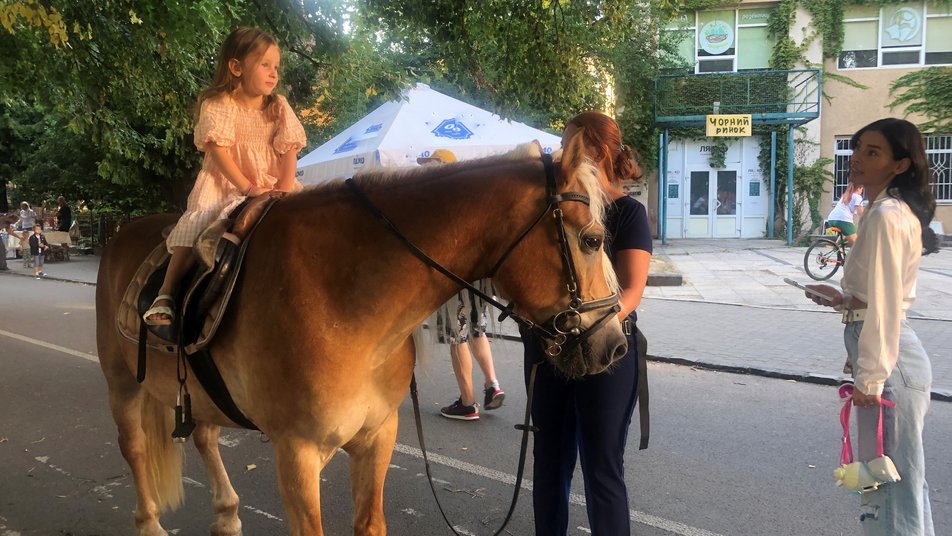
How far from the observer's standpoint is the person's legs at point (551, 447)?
270 cm

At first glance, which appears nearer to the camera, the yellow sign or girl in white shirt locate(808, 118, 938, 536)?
girl in white shirt locate(808, 118, 938, 536)

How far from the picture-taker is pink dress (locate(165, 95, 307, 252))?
100 inches

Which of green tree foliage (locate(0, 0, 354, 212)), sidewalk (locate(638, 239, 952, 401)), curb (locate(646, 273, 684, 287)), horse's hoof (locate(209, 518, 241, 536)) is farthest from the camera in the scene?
curb (locate(646, 273, 684, 287))

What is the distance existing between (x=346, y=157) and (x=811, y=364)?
20.2ft

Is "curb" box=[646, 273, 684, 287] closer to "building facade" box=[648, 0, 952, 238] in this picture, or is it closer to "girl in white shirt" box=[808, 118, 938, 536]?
"building facade" box=[648, 0, 952, 238]

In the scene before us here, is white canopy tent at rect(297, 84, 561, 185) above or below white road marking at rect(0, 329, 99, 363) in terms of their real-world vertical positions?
above

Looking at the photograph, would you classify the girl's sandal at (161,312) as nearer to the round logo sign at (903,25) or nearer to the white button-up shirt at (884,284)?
the white button-up shirt at (884,284)

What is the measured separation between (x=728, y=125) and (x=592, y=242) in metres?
19.3

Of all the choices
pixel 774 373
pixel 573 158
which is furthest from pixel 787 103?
pixel 573 158

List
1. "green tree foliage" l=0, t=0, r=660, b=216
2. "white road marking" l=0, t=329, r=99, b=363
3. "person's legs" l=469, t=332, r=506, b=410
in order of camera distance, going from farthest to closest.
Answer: "white road marking" l=0, t=329, r=99, b=363, "green tree foliage" l=0, t=0, r=660, b=216, "person's legs" l=469, t=332, r=506, b=410

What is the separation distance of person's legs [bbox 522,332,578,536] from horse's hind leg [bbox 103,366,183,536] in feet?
6.78

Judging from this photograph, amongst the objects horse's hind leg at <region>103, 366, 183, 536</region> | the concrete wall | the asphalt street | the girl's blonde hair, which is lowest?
the asphalt street

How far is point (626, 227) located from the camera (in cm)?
254

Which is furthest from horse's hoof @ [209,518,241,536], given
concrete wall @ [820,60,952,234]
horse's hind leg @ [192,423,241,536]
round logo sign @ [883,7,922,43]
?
round logo sign @ [883,7,922,43]
